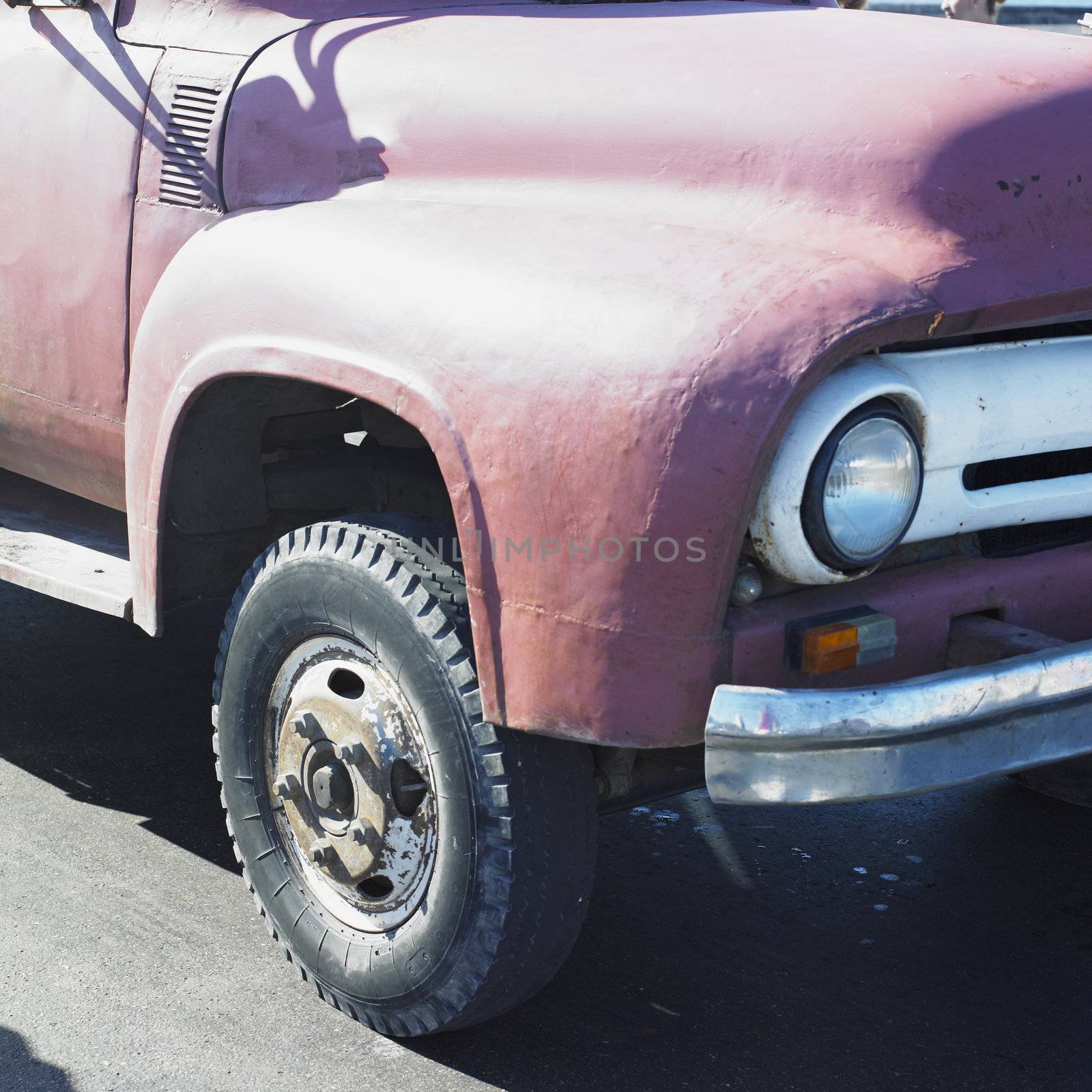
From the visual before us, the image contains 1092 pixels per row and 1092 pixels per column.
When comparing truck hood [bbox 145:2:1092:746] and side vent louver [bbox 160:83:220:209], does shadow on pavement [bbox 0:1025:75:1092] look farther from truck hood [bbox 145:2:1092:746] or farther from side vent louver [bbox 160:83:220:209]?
side vent louver [bbox 160:83:220:209]

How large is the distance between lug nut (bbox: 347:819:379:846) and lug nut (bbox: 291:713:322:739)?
0.16 meters

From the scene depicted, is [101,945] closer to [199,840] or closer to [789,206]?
[199,840]

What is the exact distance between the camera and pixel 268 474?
3025 mm

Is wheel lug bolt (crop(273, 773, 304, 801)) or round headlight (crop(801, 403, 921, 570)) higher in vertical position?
round headlight (crop(801, 403, 921, 570))

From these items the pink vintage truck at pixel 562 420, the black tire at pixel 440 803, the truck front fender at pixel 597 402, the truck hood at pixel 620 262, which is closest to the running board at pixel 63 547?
the pink vintage truck at pixel 562 420

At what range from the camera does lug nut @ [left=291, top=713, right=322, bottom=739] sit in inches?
102

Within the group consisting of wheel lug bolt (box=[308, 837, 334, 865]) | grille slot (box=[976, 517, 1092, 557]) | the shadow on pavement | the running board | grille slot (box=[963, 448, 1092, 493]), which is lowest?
the shadow on pavement

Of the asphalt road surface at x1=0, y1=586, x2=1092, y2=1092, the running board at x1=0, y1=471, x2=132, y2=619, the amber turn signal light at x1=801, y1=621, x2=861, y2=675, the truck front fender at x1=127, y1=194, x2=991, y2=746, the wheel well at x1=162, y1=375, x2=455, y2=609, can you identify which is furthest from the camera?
the running board at x1=0, y1=471, x2=132, y2=619

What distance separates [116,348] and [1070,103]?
189 cm

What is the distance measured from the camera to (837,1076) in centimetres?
255

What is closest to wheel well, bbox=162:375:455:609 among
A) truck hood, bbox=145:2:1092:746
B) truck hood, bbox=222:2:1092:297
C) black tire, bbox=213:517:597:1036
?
truck hood, bbox=145:2:1092:746

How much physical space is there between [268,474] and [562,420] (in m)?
1.10

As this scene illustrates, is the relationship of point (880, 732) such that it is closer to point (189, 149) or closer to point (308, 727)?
point (308, 727)

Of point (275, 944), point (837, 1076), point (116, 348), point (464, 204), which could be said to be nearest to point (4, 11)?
point (116, 348)
